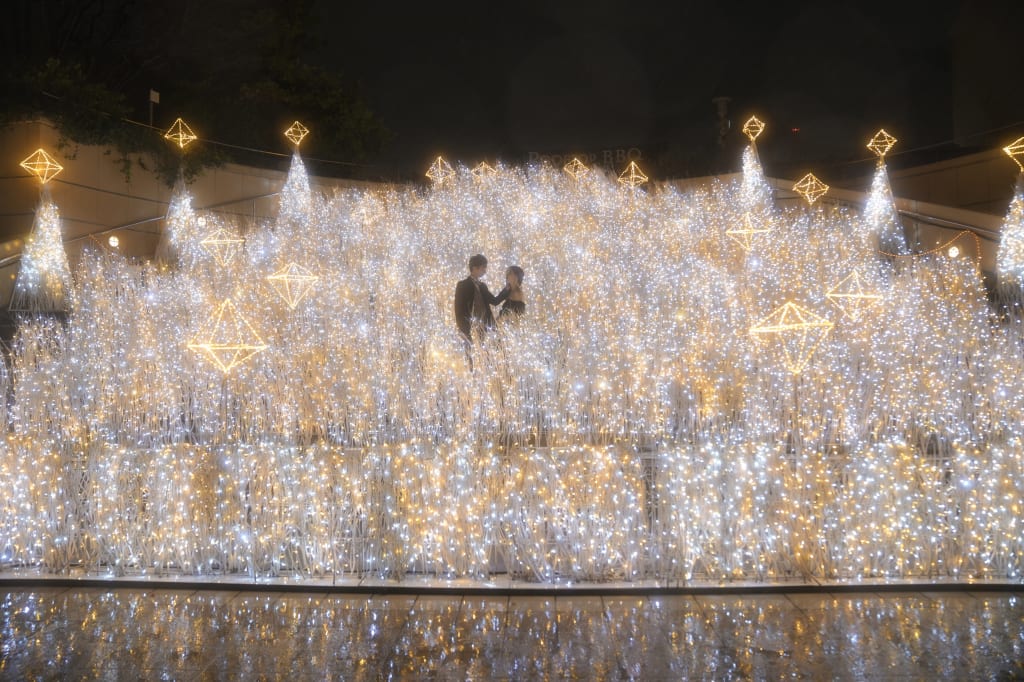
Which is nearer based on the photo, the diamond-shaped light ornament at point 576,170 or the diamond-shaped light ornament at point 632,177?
the diamond-shaped light ornament at point 632,177

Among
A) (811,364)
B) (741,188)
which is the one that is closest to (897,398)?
(811,364)

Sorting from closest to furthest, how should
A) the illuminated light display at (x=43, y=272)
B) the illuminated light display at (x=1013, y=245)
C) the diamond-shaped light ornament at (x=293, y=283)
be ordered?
the diamond-shaped light ornament at (x=293, y=283), the illuminated light display at (x=1013, y=245), the illuminated light display at (x=43, y=272)

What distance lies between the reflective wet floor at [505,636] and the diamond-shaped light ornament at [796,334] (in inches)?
69.1

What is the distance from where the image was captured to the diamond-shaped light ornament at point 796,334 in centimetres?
594

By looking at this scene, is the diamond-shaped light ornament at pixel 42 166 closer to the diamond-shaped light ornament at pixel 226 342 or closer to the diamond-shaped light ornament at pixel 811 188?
the diamond-shaped light ornament at pixel 226 342

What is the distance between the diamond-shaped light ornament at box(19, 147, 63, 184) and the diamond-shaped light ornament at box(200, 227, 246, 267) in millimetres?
2244

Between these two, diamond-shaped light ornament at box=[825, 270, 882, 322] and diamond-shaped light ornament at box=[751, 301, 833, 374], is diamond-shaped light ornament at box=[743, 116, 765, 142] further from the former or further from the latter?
diamond-shaped light ornament at box=[751, 301, 833, 374]

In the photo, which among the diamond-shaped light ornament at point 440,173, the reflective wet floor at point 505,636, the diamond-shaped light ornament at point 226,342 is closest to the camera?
the reflective wet floor at point 505,636

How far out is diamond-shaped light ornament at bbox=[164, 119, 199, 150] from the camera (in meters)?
13.1

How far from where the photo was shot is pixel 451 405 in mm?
5824

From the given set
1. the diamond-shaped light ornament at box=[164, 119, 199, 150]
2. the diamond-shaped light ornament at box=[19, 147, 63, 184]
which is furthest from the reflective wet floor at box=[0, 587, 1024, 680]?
the diamond-shaped light ornament at box=[164, 119, 199, 150]

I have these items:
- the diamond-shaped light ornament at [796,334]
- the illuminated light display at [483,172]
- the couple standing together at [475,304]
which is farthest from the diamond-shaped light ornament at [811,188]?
the diamond-shaped light ornament at [796,334]

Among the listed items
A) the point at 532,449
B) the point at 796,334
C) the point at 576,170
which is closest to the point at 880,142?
the point at 576,170

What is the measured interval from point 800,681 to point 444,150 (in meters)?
16.2
